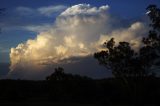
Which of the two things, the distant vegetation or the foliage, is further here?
the foliage

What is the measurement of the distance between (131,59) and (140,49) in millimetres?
6247

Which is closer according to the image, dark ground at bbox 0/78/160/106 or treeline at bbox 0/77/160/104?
dark ground at bbox 0/78/160/106

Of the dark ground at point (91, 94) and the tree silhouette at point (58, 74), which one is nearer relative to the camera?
the dark ground at point (91, 94)

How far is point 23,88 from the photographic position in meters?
100

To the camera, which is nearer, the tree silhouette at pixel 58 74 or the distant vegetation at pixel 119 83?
the distant vegetation at pixel 119 83

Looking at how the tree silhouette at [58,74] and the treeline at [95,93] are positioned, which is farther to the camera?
the tree silhouette at [58,74]

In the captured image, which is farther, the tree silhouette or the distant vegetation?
the tree silhouette

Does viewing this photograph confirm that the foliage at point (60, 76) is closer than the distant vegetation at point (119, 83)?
No

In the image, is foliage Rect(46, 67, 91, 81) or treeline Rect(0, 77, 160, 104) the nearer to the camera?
treeline Rect(0, 77, 160, 104)

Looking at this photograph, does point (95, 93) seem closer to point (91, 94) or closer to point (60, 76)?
point (91, 94)

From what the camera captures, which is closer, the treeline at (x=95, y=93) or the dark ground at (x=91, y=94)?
the dark ground at (x=91, y=94)

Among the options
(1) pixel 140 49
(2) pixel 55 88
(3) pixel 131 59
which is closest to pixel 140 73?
(3) pixel 131 59

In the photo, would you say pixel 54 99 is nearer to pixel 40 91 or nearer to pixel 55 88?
pixel 55 88

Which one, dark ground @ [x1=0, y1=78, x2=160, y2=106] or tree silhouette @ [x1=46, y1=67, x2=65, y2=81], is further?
tree silhouette @ [x1=46, y1=67, x2=65, y2=81]
